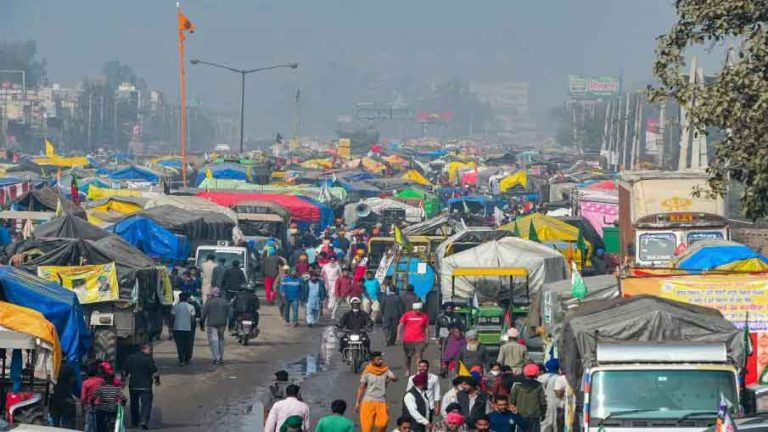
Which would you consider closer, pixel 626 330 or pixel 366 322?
pixel 626 330

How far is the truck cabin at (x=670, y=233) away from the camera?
31.8 meters

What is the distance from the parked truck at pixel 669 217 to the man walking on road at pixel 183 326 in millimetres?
9990

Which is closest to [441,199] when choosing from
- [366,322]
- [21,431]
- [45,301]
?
[366,322]

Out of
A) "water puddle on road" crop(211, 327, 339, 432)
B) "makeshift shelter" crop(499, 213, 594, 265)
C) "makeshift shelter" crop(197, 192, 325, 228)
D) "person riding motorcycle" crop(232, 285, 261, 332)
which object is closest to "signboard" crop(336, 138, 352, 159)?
"makeshift shelter" crop(197, 192, 325, 228)

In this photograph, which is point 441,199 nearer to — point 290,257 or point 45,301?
point 290,257

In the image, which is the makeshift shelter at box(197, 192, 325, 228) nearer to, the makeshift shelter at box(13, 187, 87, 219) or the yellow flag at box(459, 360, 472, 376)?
the makeshift shelter at box(13, 187, 87, 219)

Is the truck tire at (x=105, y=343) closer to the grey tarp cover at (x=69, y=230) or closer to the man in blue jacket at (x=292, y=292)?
the grey tarp cover at (x=69, y=230)

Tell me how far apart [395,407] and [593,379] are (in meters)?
6.88

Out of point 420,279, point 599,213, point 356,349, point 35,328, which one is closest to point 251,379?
point 356,349

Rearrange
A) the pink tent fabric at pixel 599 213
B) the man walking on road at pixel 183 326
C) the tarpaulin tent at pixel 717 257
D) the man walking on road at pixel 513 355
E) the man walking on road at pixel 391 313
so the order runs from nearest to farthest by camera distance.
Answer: the man walking on road at pixel 513 355
the tarpaulin tent at pixel 717 257
the man walking on road at pixel 183 326
the man walking on road at pixel 391 313
the pink tent fabric at pixel 599 213

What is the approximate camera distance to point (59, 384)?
17.3 metres

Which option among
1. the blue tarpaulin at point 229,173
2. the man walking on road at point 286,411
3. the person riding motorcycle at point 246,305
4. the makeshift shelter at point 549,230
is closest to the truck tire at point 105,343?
the person riding motorcycle at point 246,305

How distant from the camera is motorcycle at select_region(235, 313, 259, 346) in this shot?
2880cm

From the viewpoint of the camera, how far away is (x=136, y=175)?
222ft
